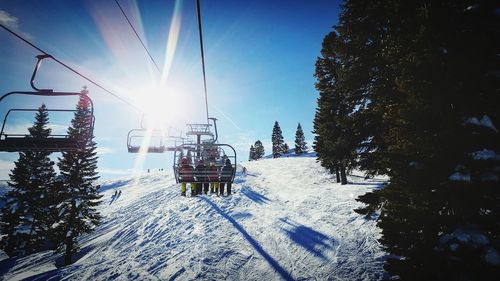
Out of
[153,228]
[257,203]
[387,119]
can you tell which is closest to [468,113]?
[387,119]

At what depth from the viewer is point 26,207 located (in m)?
31.1

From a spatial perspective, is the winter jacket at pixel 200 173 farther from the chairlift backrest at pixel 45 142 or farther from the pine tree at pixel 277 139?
the pine tree at pixel 277 139

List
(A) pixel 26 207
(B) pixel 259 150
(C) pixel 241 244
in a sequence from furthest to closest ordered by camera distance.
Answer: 1. (B) pixel 259 150
2. (A) pixel 26 207
3. (C) pixel 241 244

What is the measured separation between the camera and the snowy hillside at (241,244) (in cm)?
1265

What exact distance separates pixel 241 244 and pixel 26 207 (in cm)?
3096

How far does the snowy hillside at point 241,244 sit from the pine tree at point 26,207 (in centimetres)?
297

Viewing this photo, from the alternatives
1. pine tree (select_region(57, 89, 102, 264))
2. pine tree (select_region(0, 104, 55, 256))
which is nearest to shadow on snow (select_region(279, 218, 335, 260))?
pine tree (select_region(57, 89, 102, 264))

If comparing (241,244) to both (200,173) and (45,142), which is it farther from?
(45,142)

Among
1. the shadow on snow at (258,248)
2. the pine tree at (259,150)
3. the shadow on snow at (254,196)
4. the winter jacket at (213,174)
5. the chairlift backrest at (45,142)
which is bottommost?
the shadow on snow at (258,248)

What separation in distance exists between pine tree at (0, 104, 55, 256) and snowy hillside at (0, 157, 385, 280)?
2.97 m

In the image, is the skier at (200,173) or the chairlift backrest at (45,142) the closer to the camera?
the chairlift backrest at (45,142)

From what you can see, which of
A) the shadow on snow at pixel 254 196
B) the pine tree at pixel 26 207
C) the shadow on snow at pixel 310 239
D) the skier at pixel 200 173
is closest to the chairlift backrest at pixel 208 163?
the skier at pixel 200 173

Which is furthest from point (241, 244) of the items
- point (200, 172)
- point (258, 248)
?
point (200, 172)

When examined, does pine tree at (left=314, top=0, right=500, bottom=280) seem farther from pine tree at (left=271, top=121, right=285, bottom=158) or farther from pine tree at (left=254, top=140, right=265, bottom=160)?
pine tree at (left=254, top=140, right=265, bottom=160)
